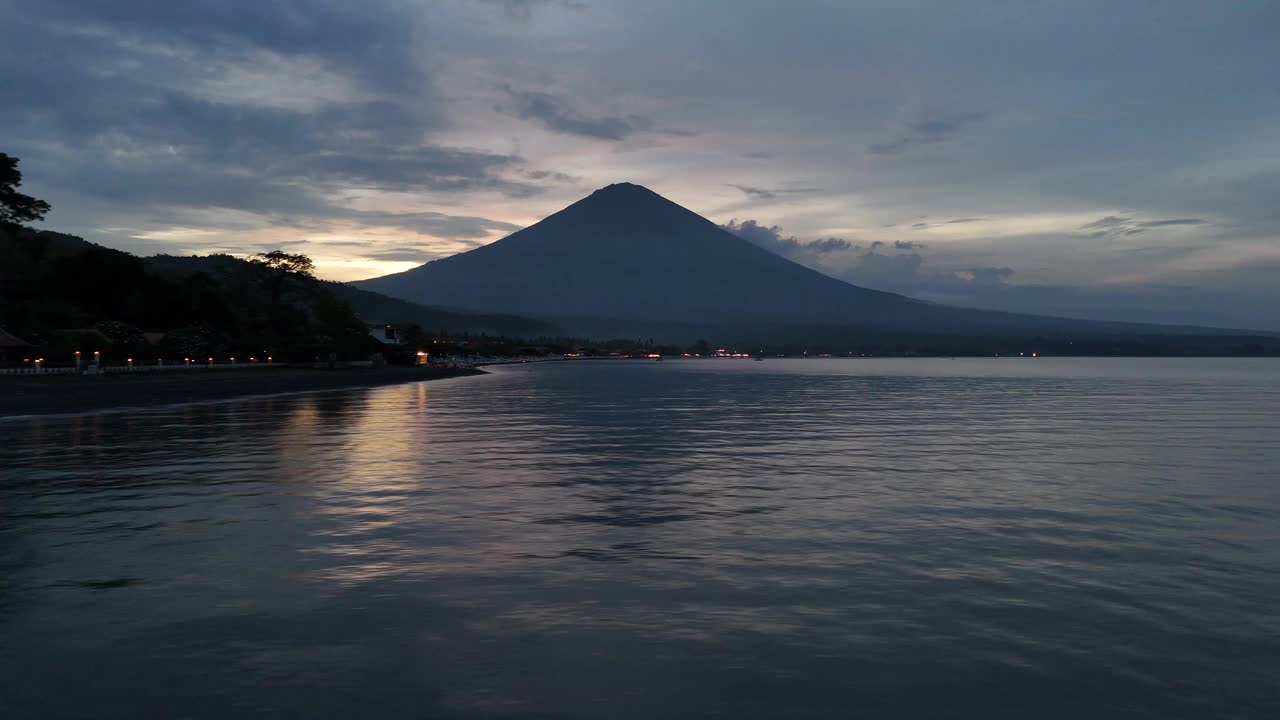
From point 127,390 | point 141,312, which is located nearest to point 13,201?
point 141,312

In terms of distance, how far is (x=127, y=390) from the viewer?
72.1 meters

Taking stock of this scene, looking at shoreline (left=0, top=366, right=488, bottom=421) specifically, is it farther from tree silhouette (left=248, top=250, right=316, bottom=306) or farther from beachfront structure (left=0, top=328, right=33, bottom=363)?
tree silhouette (left=248, top=250, right=316, bottom=306)

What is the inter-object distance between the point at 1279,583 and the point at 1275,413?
52.8m

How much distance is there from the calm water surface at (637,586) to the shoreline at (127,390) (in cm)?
3168

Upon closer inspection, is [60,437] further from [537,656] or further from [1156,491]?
[1156,491]

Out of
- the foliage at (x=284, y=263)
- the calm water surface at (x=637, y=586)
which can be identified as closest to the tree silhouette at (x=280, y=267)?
the foliage at (x=284, y=263)

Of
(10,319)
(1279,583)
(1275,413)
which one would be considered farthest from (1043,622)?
(10,319)

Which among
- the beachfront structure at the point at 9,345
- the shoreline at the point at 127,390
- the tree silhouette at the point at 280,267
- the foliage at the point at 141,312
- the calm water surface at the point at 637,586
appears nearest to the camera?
the calm water surface at the point at 637,586

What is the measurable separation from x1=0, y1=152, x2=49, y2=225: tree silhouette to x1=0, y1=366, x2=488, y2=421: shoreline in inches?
1957

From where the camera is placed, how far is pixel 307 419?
168ft

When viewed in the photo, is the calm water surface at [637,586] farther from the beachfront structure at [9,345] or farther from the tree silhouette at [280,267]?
the tree silhouette at [280,267]

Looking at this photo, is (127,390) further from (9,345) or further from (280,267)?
(280,267)

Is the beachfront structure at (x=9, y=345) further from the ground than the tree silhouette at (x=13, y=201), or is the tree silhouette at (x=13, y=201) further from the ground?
the tree silhouette at (x=13, y=201)

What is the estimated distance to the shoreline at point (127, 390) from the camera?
190ft
